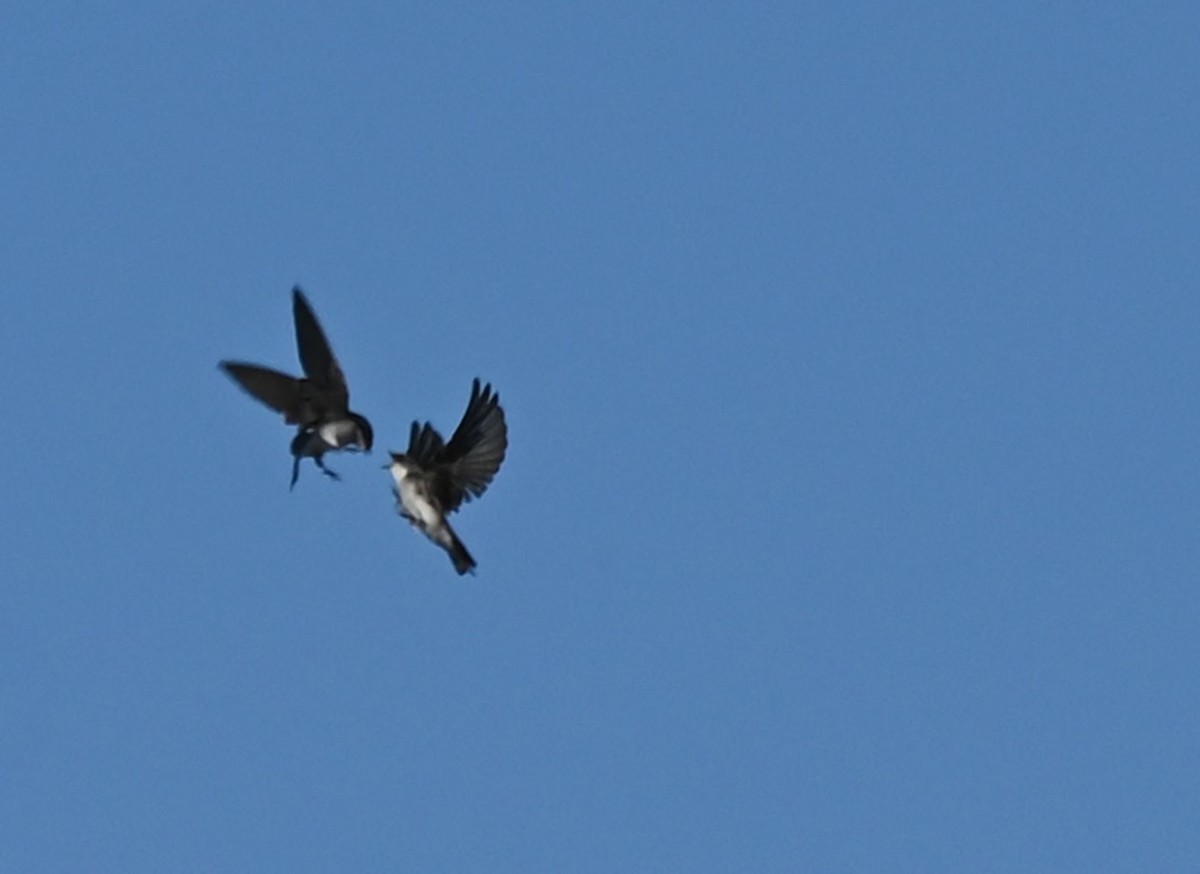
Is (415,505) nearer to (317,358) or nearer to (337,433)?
(337,433)

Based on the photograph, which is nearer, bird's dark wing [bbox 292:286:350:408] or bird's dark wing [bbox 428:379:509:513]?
bird's dark wing [bbox 292:286:350:408]

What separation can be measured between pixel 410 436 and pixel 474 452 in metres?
0.57

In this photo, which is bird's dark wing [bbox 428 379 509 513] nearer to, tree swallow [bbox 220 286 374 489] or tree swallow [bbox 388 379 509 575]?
tree swallow [bbox 388 379 509 575]

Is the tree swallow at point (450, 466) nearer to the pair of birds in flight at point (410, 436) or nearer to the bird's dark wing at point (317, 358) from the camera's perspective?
the pair of birds in flight at point (410, 436)

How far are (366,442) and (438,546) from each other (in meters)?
1.44

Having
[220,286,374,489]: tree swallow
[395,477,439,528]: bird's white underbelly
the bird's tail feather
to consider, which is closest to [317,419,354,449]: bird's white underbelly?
[220,286,374,489]: tree swallow

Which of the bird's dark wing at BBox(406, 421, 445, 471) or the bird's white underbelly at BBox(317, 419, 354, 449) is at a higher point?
the bird's dark wing at BBox(406, 421, 445, 471)

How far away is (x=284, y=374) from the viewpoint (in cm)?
1731

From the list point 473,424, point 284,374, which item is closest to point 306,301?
point 284,374

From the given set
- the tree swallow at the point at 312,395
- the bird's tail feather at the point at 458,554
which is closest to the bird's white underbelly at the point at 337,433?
the tree swallow at the point at 312,395

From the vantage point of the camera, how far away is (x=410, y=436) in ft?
61.8

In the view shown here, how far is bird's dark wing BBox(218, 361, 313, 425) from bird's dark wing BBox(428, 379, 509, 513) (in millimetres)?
1754

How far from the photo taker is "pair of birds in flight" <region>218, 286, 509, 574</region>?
56.3 ft

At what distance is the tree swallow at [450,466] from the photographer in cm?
1830
